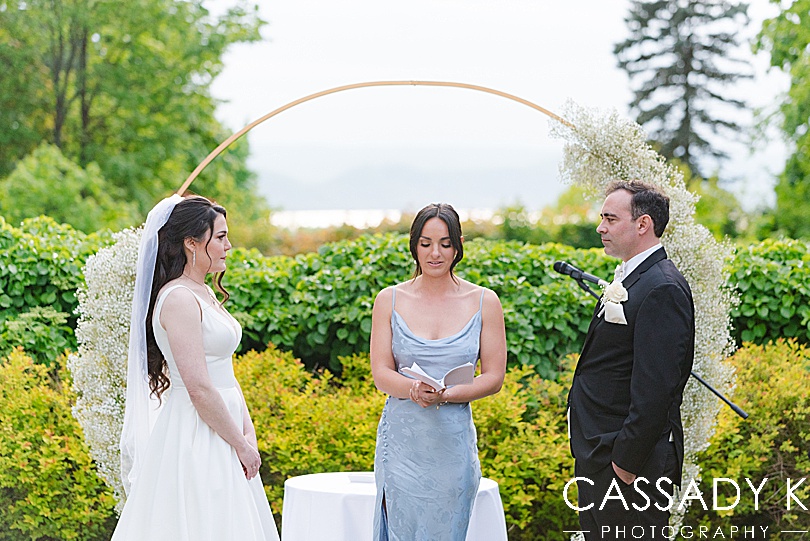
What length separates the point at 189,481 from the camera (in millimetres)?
3510

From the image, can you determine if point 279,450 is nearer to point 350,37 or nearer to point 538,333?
point 538,333

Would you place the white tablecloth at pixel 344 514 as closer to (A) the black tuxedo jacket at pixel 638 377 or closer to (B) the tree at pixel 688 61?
(A) the black tuxedo jacket at pixel 638 377

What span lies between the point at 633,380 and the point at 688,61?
29.7 metres

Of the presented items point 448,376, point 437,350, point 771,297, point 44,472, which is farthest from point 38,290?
point 771,297

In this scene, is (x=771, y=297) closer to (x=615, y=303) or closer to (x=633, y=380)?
(x=615, y=303)

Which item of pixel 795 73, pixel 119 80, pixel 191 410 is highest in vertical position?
pixel 119 80

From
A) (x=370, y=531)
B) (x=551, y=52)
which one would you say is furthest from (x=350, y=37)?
(x=370, y=531)

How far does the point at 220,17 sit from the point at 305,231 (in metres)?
4.73

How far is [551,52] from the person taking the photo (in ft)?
108

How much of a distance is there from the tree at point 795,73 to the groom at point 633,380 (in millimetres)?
10502

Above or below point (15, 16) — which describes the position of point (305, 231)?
below

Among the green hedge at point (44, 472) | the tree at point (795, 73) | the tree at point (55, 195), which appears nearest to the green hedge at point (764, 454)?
the green hedge at point (44, 472)

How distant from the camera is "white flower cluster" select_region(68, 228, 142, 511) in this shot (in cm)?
485

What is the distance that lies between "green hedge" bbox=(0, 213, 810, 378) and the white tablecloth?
229 centimetres
